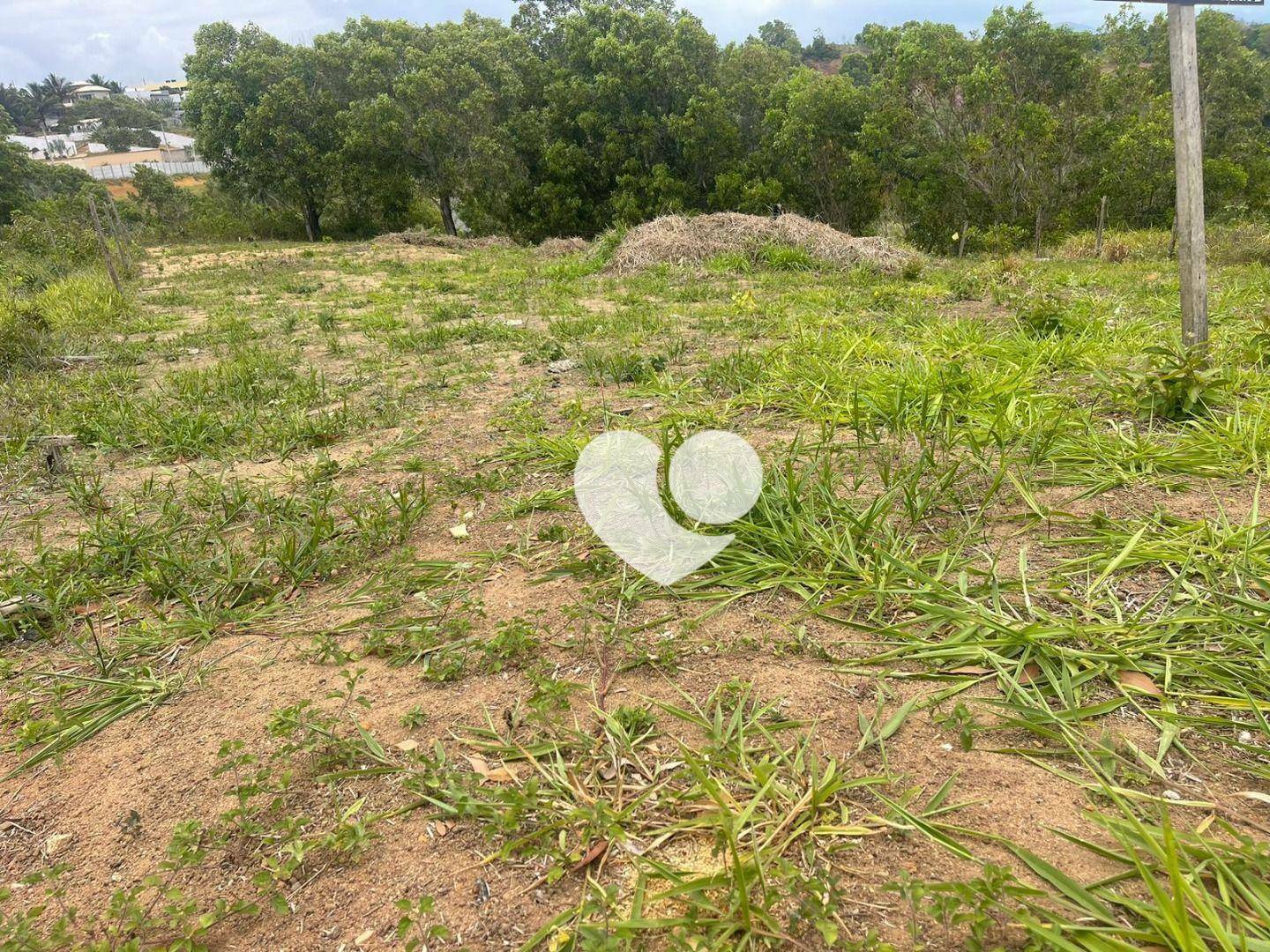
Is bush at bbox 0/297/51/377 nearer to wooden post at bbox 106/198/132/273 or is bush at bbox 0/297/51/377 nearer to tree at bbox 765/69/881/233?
wooden post at bbox 106/198/132/273

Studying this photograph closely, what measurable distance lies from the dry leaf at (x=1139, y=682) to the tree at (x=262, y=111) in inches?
975

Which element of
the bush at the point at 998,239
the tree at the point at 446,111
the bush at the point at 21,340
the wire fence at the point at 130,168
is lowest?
the bush at the point at 998,239

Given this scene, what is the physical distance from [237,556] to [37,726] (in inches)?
32.6

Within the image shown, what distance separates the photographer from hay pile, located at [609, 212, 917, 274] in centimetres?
1008

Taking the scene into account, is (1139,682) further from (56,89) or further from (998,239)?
(56,89)

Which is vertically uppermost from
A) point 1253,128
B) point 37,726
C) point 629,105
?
point 629,105

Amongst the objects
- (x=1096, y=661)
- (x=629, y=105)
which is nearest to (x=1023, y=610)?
(x=1096, y=661)

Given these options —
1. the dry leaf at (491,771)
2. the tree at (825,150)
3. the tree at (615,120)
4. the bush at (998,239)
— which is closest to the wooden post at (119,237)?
the tree at (615,120)

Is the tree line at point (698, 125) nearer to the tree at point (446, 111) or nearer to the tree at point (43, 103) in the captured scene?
the tree at point (446, 111)

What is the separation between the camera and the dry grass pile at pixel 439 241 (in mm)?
18156

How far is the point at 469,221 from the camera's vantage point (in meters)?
22.8

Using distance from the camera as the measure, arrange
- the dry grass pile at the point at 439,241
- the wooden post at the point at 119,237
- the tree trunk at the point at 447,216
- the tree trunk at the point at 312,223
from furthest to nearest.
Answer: the tree trunk at the point at 312,223 → the tree trunk at the point at 447,216 → the dry grass pile at the point at 439,241 → the wooden post at the point at 119,237

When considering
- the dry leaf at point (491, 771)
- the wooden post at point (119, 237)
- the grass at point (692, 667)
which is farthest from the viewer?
the wooden post at point (119, 237)

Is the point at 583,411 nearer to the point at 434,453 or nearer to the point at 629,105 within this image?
the point at 434,453
